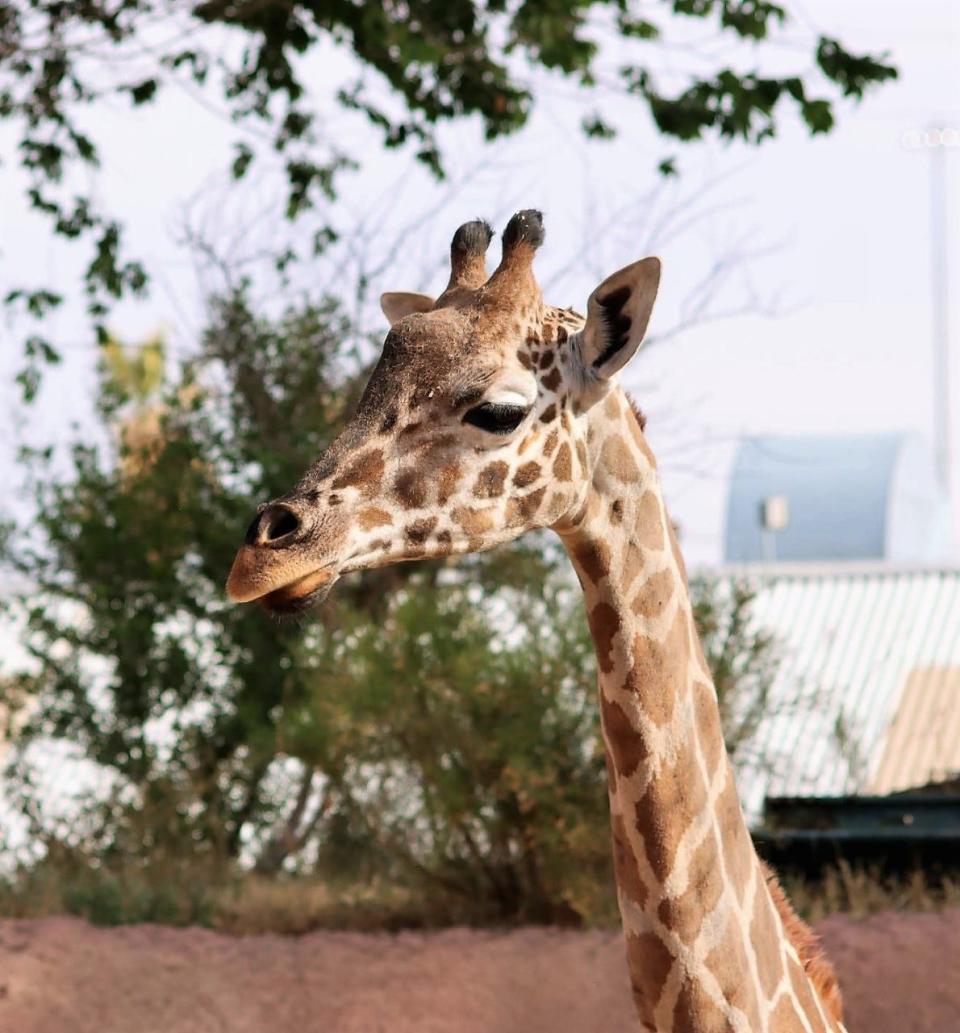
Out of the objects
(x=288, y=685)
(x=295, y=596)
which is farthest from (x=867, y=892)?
(x=295, y=596)

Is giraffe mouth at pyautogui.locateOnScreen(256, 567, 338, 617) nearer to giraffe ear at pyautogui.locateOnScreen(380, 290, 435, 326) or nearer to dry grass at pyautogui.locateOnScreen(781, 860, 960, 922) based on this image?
giraffe ear at pyautogui.locateOnScreen(380, 290, 435, 326)

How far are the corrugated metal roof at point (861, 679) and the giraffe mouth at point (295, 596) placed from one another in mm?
5815

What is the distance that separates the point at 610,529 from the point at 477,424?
1.13ft

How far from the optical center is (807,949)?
12.1 feet

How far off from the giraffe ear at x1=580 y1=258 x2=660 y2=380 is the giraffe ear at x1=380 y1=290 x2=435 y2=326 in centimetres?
68

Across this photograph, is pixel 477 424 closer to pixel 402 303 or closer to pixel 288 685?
pixel 402 303

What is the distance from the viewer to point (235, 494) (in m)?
10.2

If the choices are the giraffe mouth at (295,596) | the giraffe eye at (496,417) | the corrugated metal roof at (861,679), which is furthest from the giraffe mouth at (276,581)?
the corrugated metal roof at (861,679)

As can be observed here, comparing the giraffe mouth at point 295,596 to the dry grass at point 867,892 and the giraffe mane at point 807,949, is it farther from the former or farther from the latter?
the dry grass at point 867,892

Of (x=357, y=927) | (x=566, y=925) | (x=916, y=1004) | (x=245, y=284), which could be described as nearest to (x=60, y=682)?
(x=245, y=284)

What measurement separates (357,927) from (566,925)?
0.95 m

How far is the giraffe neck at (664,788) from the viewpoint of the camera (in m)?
3.20

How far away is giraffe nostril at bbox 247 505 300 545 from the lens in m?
2.86

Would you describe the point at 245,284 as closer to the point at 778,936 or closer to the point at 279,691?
the point at 279,691
